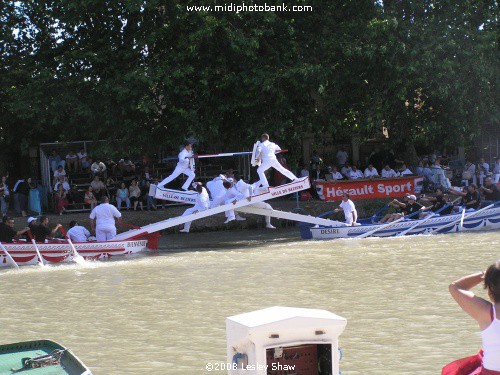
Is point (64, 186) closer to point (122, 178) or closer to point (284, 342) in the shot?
point (122, 178)

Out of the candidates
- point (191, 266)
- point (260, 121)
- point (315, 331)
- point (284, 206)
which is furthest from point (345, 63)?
point (315, 331)

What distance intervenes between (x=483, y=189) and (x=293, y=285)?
11.0m

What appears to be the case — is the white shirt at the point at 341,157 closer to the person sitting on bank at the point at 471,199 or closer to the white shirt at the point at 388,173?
the white shirt at the point at 388,173

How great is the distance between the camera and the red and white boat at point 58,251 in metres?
18.8

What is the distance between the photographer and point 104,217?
20.5 meters

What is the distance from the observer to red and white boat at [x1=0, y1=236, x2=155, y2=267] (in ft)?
61.8

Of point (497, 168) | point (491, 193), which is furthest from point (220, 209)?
point (497, 168)

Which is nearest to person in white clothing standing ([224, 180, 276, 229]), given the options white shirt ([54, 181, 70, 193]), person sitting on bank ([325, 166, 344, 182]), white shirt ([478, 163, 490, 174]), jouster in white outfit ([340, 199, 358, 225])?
jouster in white outfit ([340, 199, 358, 225])

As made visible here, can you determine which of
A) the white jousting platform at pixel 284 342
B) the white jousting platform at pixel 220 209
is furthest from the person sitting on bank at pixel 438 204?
the white jousting platform at pixel 284 342

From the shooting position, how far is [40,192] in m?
26.3

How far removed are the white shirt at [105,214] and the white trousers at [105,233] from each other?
3.7 inches

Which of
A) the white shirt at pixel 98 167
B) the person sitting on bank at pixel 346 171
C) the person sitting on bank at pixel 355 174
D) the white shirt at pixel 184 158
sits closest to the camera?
the white shirt at pixel 184 158

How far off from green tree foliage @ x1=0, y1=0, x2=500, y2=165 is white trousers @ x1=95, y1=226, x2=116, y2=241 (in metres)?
5.54

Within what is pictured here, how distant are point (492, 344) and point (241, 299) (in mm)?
9523
